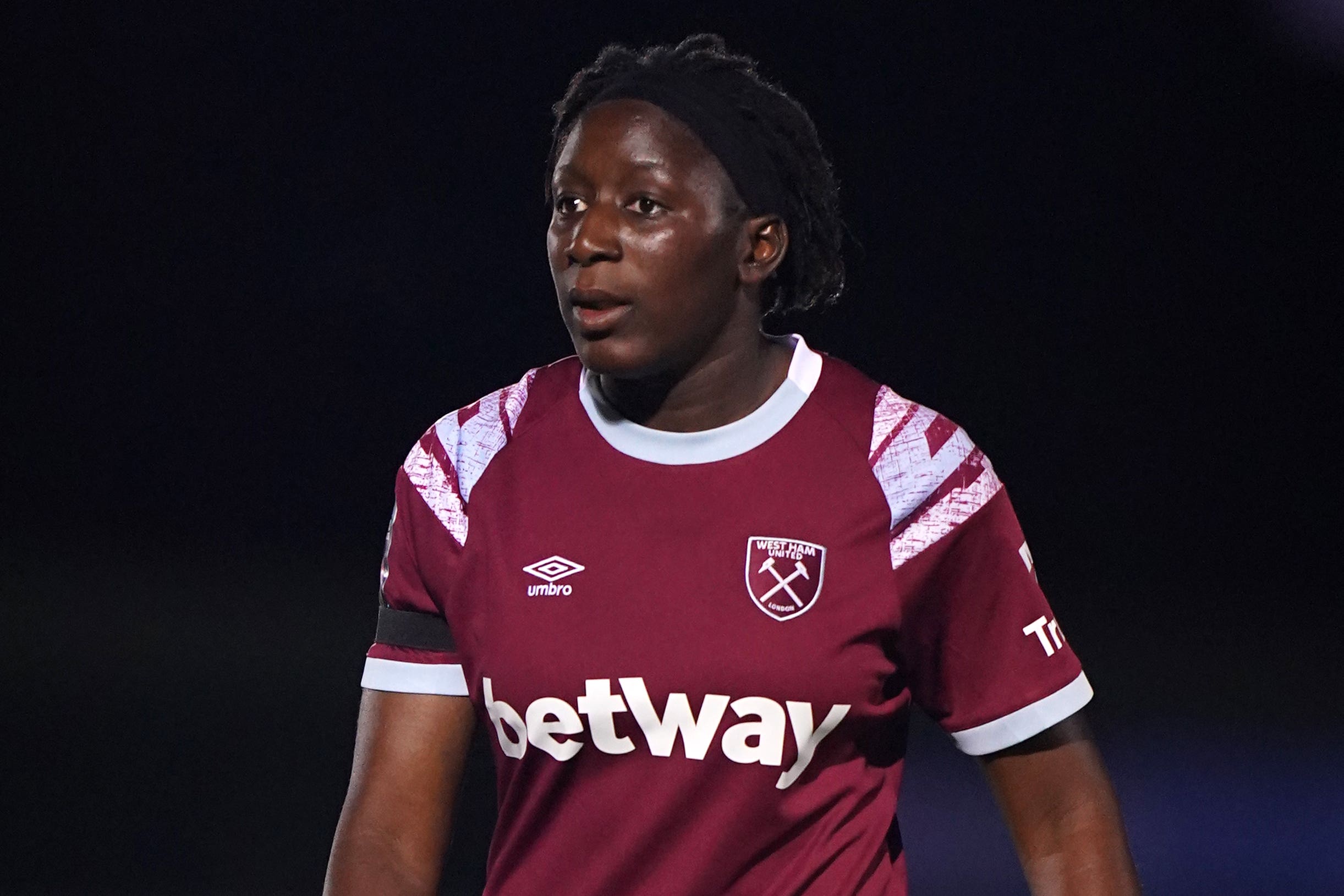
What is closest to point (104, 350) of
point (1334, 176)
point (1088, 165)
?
point (1088, 165)

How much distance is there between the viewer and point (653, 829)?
5.11 feet

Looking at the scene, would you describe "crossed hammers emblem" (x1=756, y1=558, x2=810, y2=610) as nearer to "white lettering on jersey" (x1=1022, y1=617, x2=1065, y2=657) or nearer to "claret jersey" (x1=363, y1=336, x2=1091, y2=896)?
"claret jersey" (x1=363, y1=336, x2=1091, y2=896)

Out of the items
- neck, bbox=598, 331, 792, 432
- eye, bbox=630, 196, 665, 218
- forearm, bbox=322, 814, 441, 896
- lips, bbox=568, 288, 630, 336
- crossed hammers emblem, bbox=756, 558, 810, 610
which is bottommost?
forearm, bbox=322, 814, 441, 896

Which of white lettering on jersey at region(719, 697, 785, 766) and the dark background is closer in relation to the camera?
white lettering on jersey at region(719, 697, 785, 766)

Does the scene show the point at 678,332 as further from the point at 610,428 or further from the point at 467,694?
the point at 467,694

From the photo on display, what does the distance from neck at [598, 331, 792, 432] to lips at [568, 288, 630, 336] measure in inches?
3.4

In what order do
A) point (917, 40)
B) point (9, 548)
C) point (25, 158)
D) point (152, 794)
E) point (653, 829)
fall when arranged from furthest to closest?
1. point (9, 548)
2. point (25, 158)
3. point (917, 40)
4. point (152, 794)
5. point (653, 829)

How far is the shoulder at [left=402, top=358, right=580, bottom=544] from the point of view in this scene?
1.70 metres

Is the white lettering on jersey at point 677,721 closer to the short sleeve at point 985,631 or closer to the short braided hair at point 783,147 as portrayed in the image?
the short sleeve at point 985,631

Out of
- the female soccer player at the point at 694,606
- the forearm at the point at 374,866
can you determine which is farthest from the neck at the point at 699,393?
the forearm at the point at 374,866

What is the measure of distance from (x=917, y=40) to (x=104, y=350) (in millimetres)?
2410

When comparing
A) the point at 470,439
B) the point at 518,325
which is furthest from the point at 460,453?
the point at 518,325

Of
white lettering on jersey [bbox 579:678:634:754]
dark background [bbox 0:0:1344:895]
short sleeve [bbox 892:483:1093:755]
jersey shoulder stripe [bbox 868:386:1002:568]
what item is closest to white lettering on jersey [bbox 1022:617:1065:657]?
short sleeve [bbox 892:483:1093:755]

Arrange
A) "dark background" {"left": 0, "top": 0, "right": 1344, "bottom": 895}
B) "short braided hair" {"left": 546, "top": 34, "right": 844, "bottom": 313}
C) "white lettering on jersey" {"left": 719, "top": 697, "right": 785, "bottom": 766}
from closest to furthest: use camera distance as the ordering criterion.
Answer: "white lettering on jersey" {"left": 719, "top": 697, "right": 785, "bottom": 766} → "short braided hair" {"left": 546, "top": 34, "right": 844, "bottom": 313} → "dark background" {"left": 0, "top": 0, "right": 1344, "bottom": 895}
